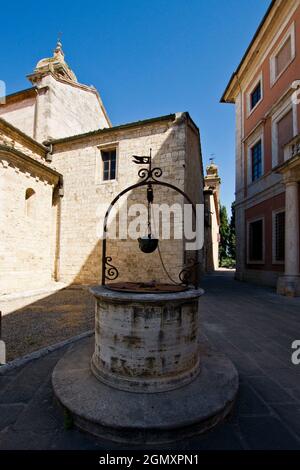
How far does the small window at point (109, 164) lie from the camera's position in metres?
10.8

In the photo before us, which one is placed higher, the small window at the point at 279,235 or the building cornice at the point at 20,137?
the building cornice at the point at 20,137

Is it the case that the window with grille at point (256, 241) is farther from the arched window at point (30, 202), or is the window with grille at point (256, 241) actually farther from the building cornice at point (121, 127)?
the arched window at point (30, 202)

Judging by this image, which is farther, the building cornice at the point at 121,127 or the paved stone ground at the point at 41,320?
the building cornice at the point at 121,127

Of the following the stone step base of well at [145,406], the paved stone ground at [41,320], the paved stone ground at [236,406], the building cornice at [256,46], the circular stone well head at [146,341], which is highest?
the building cornice at [256,46]

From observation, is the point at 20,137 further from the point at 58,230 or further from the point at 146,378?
the point at 146,378

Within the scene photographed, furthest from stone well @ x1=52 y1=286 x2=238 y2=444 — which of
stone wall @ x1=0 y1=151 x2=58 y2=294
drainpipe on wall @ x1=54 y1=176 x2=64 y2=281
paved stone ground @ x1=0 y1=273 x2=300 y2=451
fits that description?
drainpipe on wall @ x1=54 y1=176 x2=64 y2=281

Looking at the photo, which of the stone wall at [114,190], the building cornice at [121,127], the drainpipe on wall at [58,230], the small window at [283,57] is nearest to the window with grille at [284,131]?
the small window at [283,57]

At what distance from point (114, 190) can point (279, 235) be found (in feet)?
25.3

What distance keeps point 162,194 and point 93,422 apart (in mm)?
8031

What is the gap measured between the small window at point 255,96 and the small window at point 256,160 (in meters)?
2.44

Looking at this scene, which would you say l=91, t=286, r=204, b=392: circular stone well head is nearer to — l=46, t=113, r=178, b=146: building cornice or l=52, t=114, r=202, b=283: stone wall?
l=52, t=114, r=202, b=283: stone wall

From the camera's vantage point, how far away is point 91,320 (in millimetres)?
5438

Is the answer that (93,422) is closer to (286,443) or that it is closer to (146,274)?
(286,443)

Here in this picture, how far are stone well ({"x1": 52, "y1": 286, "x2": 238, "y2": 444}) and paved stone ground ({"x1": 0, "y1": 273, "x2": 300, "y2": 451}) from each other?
0.11 meters
